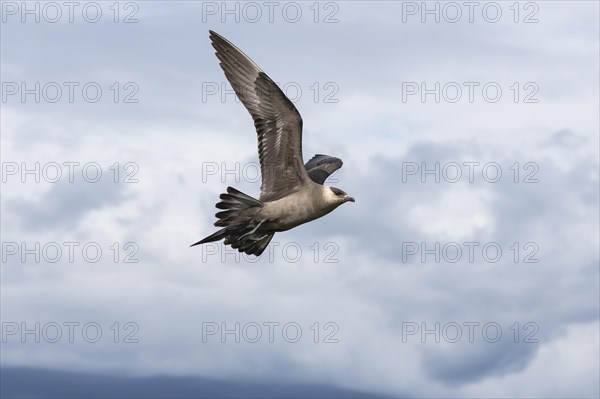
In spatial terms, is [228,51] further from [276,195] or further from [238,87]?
Answer: [276,195]

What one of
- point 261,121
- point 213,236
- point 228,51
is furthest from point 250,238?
point 228,51

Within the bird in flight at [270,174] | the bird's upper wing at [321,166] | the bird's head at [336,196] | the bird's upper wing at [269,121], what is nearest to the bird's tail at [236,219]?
the bird in flight at [270,174]

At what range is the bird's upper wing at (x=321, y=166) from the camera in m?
25.0

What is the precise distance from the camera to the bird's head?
813 inches

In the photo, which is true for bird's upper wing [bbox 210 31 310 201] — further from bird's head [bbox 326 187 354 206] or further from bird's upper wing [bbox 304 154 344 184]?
bird's upper wing [bbox 304 154 344 184]

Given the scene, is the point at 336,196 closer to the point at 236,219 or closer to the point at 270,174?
the point at 270,174

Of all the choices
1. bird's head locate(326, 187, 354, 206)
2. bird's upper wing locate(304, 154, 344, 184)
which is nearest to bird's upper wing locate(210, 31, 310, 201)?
bird's head locate(326, 187, 354, 206)

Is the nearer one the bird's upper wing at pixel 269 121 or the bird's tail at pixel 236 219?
the bird's tail at pixel 236 219

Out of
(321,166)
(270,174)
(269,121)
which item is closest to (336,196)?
(270,174)

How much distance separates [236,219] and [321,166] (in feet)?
18.1

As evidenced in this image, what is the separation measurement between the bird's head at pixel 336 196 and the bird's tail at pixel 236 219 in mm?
1366

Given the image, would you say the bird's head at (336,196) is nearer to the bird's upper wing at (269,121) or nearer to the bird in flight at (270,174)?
the bird in flight at (270,174)

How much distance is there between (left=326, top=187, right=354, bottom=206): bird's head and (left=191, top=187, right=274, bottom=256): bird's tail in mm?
1366

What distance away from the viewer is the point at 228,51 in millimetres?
21031
